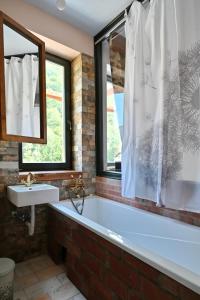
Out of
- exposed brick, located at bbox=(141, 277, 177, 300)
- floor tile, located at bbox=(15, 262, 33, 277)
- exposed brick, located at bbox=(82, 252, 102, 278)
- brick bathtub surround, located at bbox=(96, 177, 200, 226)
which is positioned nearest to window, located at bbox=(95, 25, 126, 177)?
brick bathtub surround, located at bbox=(96, 177, 200, 226)

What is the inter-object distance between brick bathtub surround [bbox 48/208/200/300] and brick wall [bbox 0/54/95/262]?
0.36 meters

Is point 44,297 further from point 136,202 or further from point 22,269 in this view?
point 136,202

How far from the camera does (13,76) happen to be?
1952mm

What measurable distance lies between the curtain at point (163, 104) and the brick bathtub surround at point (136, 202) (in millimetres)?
150

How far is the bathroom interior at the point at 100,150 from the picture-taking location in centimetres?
140

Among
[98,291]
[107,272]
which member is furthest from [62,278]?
[107,272]

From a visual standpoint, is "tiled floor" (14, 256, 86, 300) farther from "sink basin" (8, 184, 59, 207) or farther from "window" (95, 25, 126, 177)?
"window" (95, 25, 126, 177)

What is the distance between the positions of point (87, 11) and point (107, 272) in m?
2.53

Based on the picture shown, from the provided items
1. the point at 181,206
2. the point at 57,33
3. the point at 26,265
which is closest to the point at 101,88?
the point at 57,33

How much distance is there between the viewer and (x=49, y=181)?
2.24m

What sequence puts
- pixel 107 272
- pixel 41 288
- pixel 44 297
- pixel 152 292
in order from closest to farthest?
pixel 152 292
pixel 107 272
pixel 44 297
pixel 41 288

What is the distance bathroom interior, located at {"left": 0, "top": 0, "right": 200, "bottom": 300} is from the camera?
4.59 ft

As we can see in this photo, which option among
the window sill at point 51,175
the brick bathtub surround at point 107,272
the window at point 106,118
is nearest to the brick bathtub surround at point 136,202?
the window at point 106,118

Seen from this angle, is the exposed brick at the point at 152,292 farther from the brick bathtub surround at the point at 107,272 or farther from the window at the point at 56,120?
the window at the point at 56,120
